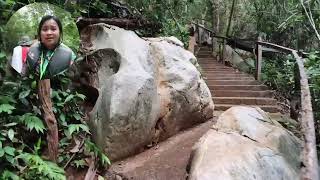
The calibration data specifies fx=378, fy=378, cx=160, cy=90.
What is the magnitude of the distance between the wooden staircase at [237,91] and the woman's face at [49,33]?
489 centimetres

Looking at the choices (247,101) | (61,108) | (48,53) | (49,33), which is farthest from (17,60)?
(247,101)

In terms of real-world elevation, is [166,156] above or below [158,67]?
below

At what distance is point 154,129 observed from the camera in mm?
5879

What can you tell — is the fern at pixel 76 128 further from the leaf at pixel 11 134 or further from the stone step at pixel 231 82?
the stone step at pixel 231 82

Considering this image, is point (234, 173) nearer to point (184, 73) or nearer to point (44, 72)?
point (44, 72)

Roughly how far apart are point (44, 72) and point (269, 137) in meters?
2.65

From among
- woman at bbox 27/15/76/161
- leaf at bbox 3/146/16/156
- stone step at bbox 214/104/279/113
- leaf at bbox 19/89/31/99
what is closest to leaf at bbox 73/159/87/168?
leaf at bbox 3/146/16/156

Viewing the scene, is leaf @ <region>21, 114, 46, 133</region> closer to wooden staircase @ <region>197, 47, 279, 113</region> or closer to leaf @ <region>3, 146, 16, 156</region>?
leaf @ <region>3, 146, 16, 156</region>

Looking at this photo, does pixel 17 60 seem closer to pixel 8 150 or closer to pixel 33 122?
pixel 33 122

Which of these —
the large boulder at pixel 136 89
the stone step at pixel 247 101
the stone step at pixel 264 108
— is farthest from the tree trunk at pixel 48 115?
the stone step at pixel 247 101

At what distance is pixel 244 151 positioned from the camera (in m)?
3.84

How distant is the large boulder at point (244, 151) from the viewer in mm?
3566

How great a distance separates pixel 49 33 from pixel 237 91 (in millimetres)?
5874

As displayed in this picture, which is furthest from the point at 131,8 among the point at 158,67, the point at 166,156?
the point at 166,156
